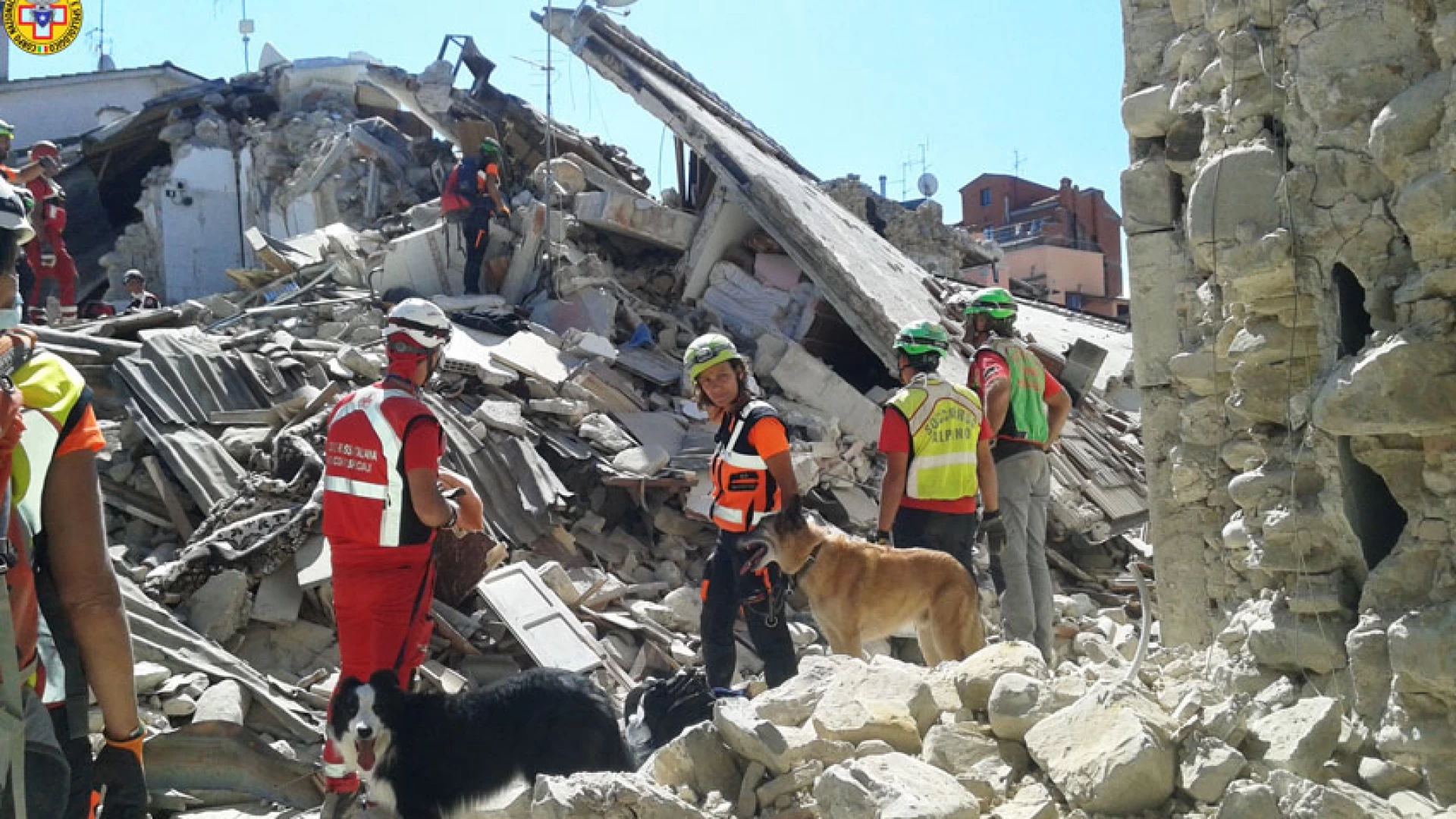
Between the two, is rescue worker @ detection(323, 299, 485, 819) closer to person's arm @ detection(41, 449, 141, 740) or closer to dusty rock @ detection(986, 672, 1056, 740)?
person's arm @ detection(41, 449, 141, 740)

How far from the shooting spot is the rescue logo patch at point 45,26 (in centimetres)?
1720

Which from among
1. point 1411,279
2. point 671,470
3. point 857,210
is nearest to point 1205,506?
point 1411,279

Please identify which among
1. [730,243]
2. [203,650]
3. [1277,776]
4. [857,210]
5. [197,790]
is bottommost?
[197,790]

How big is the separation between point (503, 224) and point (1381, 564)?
11.3 metres

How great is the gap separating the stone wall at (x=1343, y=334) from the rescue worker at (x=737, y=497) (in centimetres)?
191

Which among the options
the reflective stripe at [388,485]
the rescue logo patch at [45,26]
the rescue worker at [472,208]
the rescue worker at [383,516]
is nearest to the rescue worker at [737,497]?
the rescue worker at [383,516]

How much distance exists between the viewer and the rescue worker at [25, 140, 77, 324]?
11.6m

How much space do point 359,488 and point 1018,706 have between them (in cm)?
240

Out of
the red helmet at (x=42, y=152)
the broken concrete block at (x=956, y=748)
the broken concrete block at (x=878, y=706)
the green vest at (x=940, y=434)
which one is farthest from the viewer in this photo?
the red helmet at (x=42, y=152)

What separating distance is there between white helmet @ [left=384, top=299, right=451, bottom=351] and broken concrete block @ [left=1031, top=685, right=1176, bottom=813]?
2.57 m

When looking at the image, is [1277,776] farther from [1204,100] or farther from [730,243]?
[730,243]

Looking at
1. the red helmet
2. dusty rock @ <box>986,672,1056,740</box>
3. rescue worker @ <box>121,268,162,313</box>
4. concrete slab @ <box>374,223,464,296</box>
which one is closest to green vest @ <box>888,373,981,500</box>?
dusty rock @ <box>986,672,1056,740</box>

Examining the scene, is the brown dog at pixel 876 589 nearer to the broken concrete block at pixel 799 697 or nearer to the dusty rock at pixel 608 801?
the broken concrete block at pixel 799 697

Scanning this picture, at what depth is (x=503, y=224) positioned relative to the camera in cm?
1302
